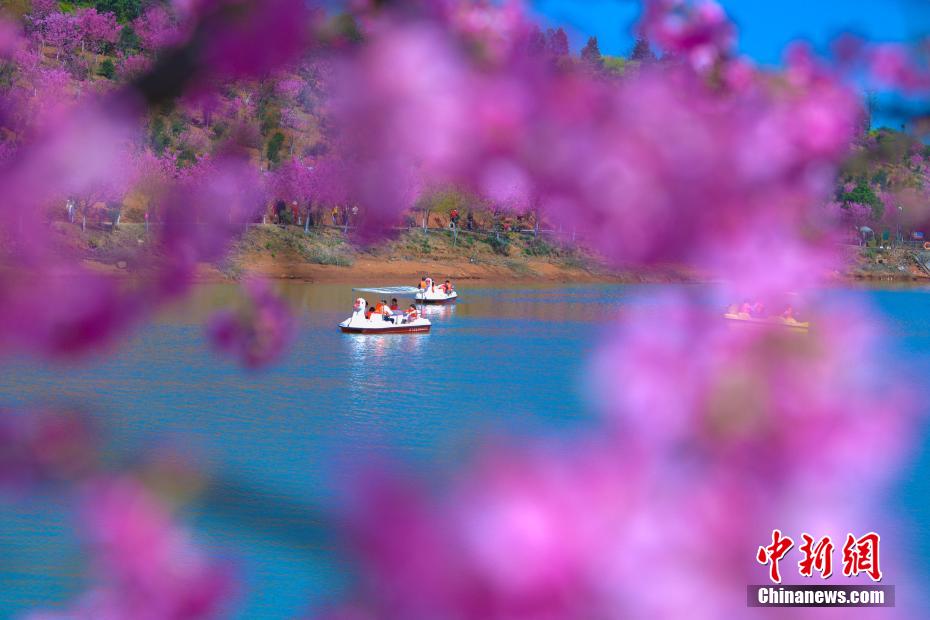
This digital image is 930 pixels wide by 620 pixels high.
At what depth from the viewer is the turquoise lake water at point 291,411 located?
14.1 meters

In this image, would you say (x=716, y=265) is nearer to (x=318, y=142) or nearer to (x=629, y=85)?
(x=629, y=85)

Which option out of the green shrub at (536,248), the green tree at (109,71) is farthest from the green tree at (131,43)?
the green shrub at (536,248)

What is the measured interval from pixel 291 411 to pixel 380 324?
561 inches

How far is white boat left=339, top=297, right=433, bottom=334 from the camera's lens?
38.3 metres

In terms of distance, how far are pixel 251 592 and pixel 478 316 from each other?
1310 inches

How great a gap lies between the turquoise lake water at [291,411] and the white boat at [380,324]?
35 cm

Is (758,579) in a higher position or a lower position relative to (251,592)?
higher

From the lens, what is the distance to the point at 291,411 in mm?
24766

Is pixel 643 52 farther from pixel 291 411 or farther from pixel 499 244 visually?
pixel 499 244

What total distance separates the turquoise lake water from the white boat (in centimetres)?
35

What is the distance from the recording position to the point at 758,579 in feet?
4.05

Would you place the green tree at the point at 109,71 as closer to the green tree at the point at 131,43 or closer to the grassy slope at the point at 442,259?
the green tree at the point at 131,43

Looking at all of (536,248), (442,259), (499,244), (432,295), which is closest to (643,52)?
(432,295)

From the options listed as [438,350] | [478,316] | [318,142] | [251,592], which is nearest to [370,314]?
[438,350]
